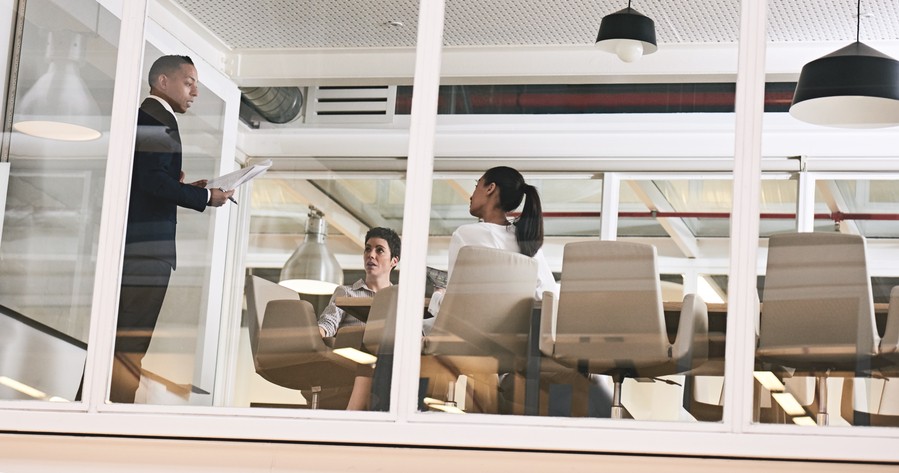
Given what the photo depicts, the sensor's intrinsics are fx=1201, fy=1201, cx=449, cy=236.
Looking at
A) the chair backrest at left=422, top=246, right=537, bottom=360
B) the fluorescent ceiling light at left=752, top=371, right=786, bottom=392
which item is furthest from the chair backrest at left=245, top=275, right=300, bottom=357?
the fluorescent ceiling light at left=752, top=371, right=786, bottom=392

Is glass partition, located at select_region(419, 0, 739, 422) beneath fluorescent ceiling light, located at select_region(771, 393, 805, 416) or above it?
above

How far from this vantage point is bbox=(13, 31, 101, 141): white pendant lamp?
4.90m

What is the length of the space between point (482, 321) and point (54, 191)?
1991 mm

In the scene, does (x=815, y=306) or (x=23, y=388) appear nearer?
(x=815, y=306)

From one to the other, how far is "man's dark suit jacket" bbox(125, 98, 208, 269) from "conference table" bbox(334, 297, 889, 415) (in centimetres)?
72

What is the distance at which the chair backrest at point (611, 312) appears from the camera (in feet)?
13.0

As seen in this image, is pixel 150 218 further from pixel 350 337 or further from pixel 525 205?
pixel 525 205

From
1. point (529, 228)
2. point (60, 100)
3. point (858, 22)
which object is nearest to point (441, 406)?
point (529, 228)

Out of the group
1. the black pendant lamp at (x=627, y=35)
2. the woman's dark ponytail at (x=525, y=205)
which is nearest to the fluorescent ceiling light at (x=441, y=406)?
the woman's dark ponytail at (x=525, y=205)

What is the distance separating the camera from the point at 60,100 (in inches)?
196

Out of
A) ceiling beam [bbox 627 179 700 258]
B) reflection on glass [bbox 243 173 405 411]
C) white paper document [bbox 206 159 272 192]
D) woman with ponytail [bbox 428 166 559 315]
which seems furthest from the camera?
ceiling beam [bbox 627 179 700 258]

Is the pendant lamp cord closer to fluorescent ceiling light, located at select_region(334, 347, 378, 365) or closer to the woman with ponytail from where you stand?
the woman with ponytail

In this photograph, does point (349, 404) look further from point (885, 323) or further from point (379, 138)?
point (379, 138)

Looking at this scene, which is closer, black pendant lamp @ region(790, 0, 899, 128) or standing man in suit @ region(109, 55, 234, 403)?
standing man in suit @ region(109, 55, 234, 403)
